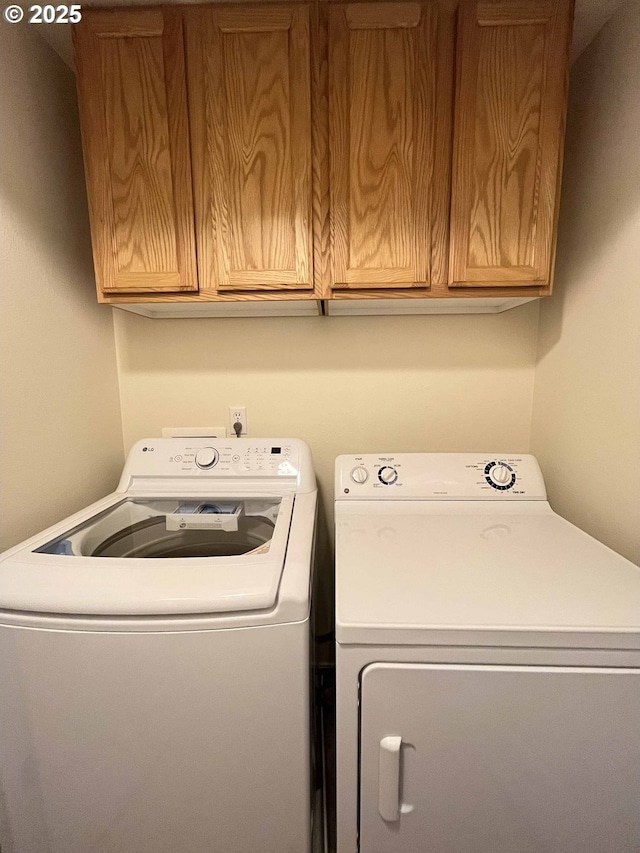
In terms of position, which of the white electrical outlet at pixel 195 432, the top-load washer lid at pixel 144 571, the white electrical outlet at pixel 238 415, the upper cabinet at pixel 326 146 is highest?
the upper cabinet at pixel 326 146

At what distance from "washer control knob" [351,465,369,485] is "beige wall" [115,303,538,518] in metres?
0.27

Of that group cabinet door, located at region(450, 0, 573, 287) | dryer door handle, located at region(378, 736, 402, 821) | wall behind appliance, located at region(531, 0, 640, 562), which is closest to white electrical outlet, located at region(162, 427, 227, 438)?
cabinet door, located at region(450, 0, 573, 287)

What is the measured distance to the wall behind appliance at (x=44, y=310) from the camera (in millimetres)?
1012

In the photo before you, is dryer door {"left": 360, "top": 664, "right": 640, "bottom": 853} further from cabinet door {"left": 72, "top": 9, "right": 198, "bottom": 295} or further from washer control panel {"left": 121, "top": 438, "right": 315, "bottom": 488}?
cabinet door {"left": 72, "top": 9, "right": 198, "bottom": 295}

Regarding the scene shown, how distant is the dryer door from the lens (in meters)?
0.69

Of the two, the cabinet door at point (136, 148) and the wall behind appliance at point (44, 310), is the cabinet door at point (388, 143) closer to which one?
the cabinet door at point (136, 148)

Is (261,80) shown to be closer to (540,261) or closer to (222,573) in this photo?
(540,261)

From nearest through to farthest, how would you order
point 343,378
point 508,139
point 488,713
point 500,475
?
point 488,713
point 508,139
point 500,475
point 343,378

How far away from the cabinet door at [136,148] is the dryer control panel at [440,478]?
0.80m

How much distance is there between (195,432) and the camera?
4.96 ft

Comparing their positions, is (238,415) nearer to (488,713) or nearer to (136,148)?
(136,148)

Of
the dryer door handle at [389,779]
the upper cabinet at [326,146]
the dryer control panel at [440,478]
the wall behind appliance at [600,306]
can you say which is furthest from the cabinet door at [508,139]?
the dryer door handle at [389,779]

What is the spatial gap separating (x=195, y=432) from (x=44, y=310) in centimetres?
63

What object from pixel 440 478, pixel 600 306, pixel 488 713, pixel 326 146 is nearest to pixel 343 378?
pixel 440 478
